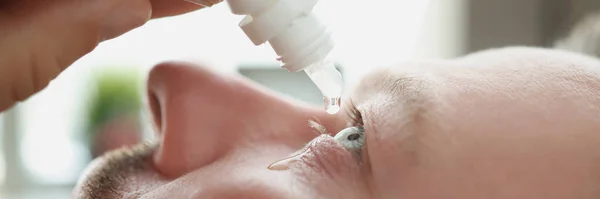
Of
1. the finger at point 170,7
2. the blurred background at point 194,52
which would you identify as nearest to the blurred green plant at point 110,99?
the blurred background at point 194,52

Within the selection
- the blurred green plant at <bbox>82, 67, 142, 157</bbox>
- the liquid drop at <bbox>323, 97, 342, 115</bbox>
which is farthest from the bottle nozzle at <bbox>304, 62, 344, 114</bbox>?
the blurred green plant at <bbox>82, 67, 142, 157</bbox>

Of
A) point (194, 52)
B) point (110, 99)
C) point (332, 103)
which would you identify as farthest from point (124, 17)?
point (110, 99)

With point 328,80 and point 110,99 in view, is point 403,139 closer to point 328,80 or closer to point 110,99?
point 328,80

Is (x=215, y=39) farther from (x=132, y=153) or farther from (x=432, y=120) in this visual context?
(x=432, y=120)

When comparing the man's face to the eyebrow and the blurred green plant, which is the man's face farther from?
the blurred green plant

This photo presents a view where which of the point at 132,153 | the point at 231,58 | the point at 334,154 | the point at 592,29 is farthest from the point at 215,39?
the point at 334,154

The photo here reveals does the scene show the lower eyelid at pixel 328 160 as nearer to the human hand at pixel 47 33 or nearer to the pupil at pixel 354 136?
the pupil at pixel 354 136
